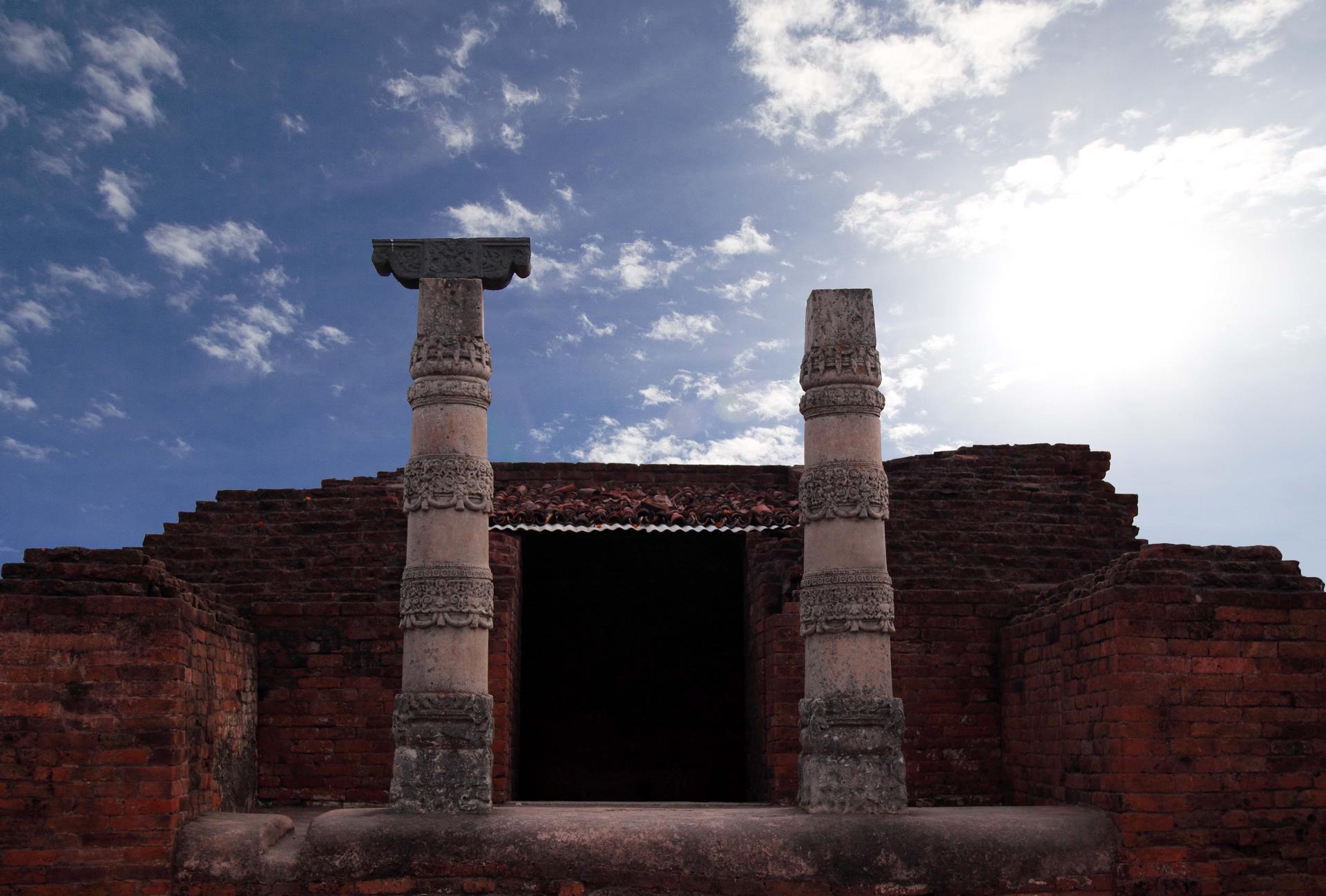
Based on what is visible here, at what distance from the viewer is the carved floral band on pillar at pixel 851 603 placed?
29.7ft

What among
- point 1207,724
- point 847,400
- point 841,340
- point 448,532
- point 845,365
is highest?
point 841,340

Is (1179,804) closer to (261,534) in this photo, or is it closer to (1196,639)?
(1196,639)

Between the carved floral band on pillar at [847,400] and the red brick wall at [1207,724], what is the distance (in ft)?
7.50

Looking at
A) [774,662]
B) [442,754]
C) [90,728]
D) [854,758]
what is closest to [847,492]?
[854,758]

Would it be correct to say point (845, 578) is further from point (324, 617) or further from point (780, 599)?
point (324, 617)

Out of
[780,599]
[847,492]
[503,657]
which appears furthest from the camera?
[780,599]

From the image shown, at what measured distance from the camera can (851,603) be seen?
9.06 m

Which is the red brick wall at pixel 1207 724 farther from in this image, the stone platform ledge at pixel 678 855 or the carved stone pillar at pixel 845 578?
the carved stone pillar at pixel 845 578

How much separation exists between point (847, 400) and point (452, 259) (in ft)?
11.2

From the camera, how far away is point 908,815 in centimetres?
870

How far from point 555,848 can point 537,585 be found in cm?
930

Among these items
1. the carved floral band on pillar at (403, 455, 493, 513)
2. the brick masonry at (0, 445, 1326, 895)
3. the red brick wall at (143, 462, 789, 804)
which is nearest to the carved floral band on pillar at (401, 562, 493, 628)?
the carved floral band on pillar at (403, 455, 493, 513)

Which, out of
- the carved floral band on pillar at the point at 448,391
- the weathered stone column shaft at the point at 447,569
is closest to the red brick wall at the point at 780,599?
the weathered stone column shaft at the point at 447,569

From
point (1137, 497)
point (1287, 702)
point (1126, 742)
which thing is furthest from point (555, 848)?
point (1137, 497)
